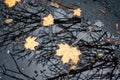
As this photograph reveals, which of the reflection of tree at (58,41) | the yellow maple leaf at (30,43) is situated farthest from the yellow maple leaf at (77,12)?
the yellow maple leaf at (30,43)

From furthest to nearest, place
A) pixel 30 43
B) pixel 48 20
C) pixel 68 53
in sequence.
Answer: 1. pixel 48 20
2. pixel 30 43
3. pixel 68 53

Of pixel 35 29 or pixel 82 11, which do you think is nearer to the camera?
pixel 35 29

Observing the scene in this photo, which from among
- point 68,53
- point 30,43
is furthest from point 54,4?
point 68,53

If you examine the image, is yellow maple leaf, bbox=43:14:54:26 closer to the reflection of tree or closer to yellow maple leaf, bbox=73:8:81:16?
the reflection of tree

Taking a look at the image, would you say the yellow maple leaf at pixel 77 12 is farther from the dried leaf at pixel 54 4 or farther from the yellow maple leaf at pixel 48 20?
the yellow maple leaf at pixel 48 20

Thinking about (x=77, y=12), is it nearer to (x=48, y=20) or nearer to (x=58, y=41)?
(x=48, y=20)

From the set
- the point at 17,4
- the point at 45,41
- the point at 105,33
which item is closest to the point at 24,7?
the point at 17,4

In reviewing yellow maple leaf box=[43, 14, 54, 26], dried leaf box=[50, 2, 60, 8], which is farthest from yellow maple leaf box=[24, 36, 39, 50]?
dried leaf box=[50, 2, 60, 8]

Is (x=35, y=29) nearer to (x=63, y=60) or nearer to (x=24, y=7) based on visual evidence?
(x=24, y=7)
